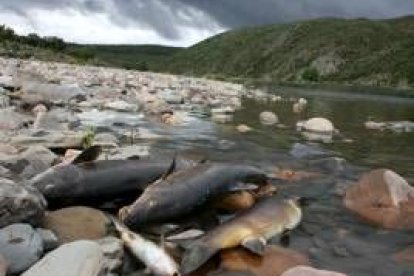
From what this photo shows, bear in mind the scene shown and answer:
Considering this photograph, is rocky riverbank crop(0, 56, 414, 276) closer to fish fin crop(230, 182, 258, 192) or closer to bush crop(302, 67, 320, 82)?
fish fin crop(230, 182, 258, 192)

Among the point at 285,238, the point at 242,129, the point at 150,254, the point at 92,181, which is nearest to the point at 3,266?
the point at 150,254

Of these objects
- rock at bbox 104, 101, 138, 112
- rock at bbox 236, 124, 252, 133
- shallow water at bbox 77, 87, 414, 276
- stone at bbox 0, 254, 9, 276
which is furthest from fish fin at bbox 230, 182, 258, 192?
rock at bbox 104, 101, 138, 112

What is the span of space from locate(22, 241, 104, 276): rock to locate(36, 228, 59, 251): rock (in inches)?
20.0

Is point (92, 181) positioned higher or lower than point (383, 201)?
higher

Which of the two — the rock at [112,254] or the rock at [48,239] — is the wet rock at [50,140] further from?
the rock at [112,254]

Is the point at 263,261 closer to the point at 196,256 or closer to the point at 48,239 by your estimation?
the point at 196,256

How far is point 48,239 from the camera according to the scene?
5902 mm

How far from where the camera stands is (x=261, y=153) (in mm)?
12867

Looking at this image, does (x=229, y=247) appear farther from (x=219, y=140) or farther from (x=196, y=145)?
(x=219, y=140)

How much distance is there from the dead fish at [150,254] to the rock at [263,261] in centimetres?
69

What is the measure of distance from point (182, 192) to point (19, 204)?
1.67m

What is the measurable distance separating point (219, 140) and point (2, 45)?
51370mm

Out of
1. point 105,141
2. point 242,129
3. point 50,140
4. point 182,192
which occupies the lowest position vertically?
point 242,129

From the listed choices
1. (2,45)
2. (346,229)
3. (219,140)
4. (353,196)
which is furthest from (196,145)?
(2,45)
